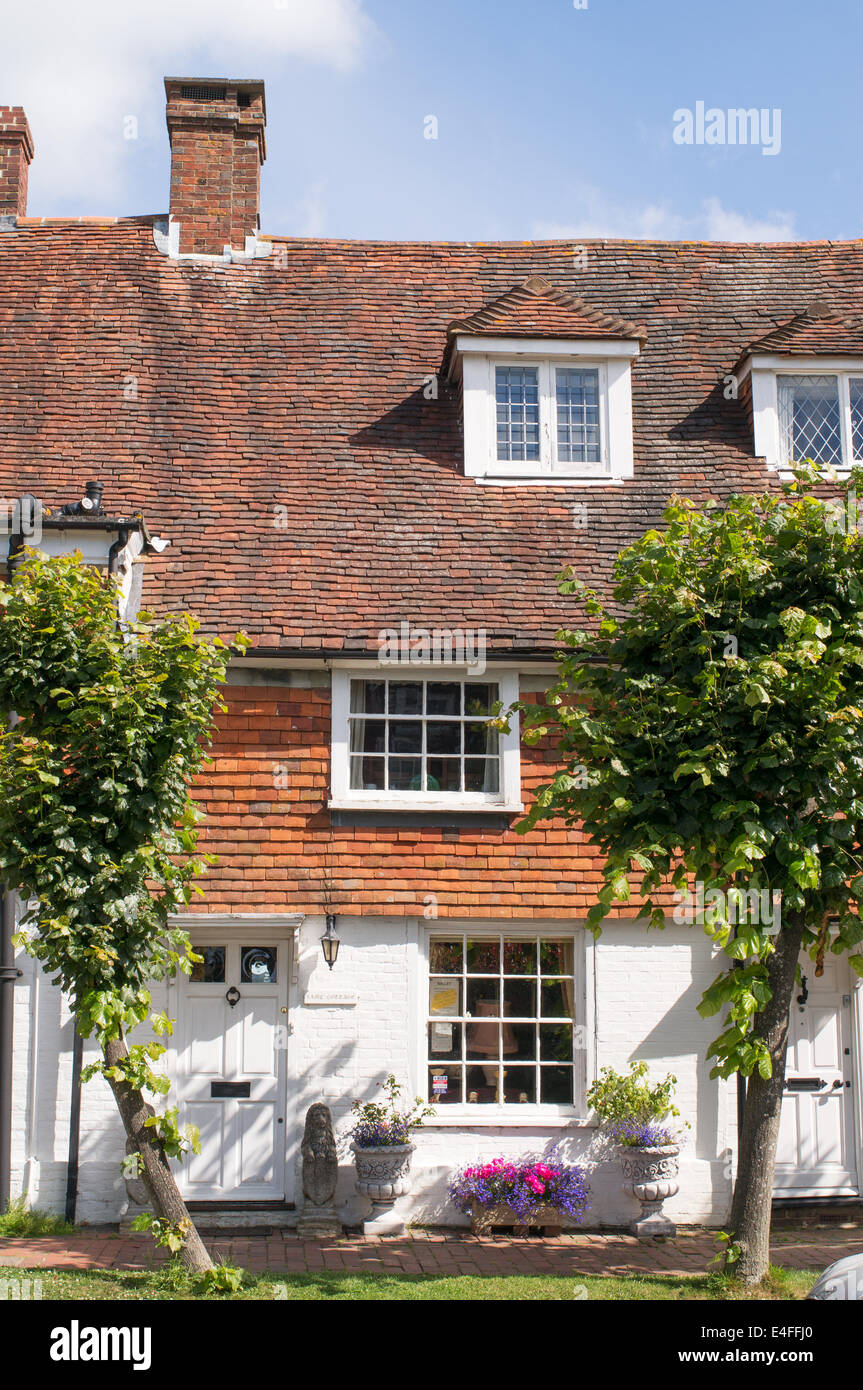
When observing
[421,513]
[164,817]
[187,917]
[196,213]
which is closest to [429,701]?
[421,513]

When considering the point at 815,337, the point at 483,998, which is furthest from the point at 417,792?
the point at 815,337

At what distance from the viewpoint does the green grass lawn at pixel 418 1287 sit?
729cm

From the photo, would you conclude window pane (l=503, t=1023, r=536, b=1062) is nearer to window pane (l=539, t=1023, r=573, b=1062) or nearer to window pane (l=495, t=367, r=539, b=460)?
window pane (l=539, t=1023, r=573, b=1062)

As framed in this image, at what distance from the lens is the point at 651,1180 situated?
981cm

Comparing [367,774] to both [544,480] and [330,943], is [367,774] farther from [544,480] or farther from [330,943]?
[544,480]

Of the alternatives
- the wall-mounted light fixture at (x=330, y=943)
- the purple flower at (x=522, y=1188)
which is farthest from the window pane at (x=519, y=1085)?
the wall-mounted light fixture at (x=330, y=943)

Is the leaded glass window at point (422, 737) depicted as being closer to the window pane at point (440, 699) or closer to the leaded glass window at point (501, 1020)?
the window pane at point (440, 699)

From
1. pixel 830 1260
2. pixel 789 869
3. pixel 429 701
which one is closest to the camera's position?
pixel 789 869

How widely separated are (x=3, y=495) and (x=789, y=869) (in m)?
7.93

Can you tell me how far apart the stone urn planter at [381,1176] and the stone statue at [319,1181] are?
8.4 inches

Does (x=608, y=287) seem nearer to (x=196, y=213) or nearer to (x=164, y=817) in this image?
(x=196, y=213)

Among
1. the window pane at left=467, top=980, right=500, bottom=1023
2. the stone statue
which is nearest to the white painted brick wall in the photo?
the stone statue

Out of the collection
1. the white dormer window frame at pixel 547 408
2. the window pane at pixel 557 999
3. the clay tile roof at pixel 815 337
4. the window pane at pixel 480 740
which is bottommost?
the window pane at pixel 557 999

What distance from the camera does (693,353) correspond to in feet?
43.6
